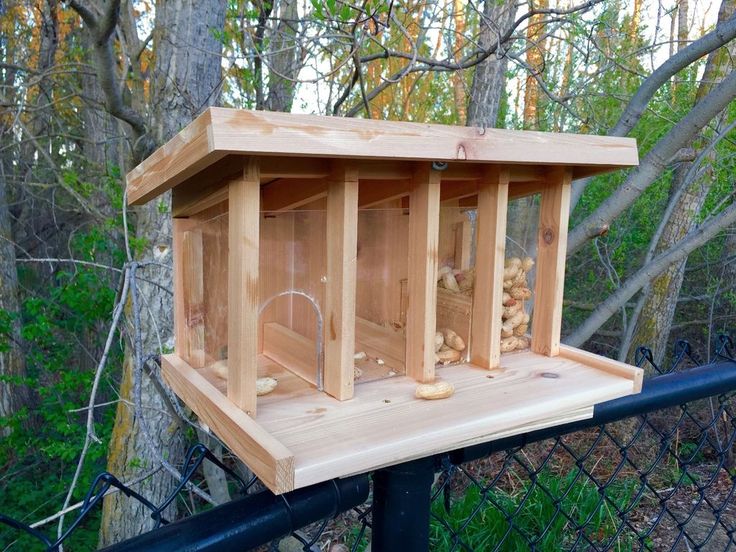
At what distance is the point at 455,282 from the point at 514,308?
164 mm

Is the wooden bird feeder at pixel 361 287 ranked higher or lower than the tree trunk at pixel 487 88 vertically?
lower

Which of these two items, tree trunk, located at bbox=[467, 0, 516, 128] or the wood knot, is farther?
tree trunk, located at bbox=[467, 0, 516, 128]

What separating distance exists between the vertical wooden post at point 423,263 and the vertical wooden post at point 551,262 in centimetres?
38

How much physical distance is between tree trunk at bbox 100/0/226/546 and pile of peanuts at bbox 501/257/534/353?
1.74 metres

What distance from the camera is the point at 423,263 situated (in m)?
1.16

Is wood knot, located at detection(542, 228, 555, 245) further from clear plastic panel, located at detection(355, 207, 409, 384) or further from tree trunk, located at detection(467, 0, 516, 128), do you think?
tree trunk, located at detection(467, 0, 516, 128)

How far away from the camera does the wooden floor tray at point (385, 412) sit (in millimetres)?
819

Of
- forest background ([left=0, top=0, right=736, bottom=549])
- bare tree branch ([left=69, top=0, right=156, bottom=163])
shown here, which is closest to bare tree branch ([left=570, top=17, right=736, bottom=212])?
forest background ([left=0, top=0, right=736, bottom=549])

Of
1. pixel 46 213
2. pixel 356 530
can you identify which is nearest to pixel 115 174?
pixel 356 530

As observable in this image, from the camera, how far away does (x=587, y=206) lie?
5.31 meters

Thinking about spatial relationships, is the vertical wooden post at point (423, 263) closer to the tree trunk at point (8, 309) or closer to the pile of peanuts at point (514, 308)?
the pile of peanuts at point (514, 308)

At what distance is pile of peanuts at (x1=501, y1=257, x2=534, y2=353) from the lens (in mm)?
1405

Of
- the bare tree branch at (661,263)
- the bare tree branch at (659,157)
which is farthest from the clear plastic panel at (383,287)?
the bare tree branch at (661,263)

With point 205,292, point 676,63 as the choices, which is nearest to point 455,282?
point 205,292
